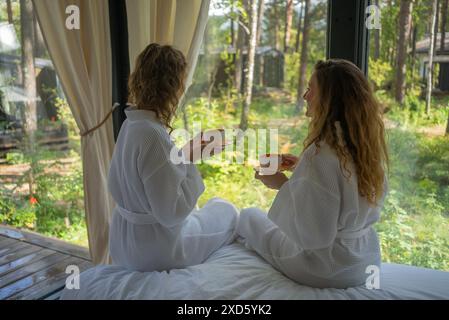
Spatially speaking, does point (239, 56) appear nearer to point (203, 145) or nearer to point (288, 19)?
point (288, 19)

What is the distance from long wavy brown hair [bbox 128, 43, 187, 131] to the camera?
1.62m

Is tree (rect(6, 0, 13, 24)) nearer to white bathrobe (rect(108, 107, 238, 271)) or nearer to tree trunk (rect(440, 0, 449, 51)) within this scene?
white bathrobe (rect(108, 107, 238, 271))

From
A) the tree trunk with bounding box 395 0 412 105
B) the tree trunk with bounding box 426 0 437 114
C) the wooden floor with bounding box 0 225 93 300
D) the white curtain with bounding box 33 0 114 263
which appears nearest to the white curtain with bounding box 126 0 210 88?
the white curtain with bounding box 33 0 114 263

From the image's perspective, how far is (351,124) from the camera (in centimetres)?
140

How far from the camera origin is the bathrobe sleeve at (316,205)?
53.1 inches

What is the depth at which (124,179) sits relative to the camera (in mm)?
1600

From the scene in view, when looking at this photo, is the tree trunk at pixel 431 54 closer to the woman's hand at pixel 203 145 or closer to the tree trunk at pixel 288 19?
the tree trunk at pixel 288 19

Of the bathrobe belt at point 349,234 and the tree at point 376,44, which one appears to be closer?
the bathrobe belt at point 349,234

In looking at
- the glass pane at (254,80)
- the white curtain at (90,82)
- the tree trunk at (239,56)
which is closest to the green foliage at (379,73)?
→ the glass pane at (254,80)

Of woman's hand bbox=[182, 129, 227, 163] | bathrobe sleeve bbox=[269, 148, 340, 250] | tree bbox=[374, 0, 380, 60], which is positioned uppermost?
tree bbox=[374, 0, 380, 60]

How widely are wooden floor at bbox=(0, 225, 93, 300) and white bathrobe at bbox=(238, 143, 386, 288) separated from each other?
1.27 meters

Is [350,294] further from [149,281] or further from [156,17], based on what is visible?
[156,17]

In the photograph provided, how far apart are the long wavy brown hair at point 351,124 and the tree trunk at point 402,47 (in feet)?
1.85
